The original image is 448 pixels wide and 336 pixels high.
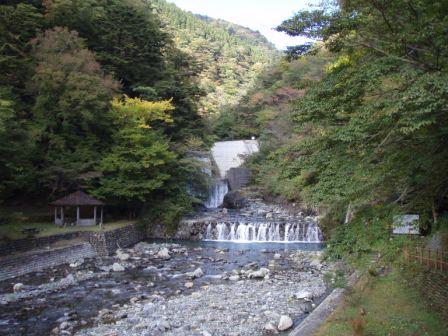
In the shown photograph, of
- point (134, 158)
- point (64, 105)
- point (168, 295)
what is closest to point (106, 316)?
point (168, 295)

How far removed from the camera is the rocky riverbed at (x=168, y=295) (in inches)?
379

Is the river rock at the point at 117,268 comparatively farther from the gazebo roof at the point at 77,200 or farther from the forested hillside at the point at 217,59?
the forested hillside at the point at 217,59

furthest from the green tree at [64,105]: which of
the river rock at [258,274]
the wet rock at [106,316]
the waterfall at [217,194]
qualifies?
the waterfall at [217,194]

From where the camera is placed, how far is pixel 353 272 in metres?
12.3

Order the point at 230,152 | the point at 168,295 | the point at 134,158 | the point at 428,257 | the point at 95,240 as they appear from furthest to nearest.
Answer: the point at 230,152 → the point at 134,158 → the point at 95,240 → the point at 168,295 → the point at 428,257

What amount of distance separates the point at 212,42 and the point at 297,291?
68.2 m

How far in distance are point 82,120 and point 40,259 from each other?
8211 mm

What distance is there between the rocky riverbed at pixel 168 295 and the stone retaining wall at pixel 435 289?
2596 millimetres

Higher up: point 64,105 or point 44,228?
point 64,105

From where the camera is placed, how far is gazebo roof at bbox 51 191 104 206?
19491mm

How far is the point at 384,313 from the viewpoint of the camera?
8.50 meters

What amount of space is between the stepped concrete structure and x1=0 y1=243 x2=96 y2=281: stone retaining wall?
65.2 ft

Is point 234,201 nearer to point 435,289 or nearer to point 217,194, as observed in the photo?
point 217,194

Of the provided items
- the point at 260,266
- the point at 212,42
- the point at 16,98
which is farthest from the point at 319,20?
the point at 212,42
